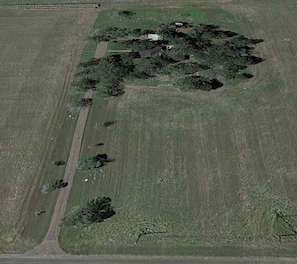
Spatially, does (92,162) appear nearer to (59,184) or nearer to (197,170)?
(59,184)

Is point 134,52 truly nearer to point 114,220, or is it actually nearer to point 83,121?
point 83,121

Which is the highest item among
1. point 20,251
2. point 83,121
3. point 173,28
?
point 173,28

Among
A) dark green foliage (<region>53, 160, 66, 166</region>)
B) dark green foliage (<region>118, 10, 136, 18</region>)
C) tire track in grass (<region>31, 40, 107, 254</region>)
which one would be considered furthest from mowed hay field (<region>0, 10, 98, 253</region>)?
dark green foliage (<region>118, 10, 136, 18</region>)

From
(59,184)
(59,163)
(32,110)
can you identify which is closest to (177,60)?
(32,110)

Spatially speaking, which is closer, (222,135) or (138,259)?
(138,259)

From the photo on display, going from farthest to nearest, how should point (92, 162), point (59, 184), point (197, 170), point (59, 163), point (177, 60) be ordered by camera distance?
point (177, 60) → point (59, 163) → point (92, 162) → point (197, 170) → point (59, 184)

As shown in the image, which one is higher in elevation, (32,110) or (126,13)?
(126,13)

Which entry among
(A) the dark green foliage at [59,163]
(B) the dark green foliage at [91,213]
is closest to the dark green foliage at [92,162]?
(A) the dark green foliage at [59,163]

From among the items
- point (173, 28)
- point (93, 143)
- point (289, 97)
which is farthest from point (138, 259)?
point (173, 28)
